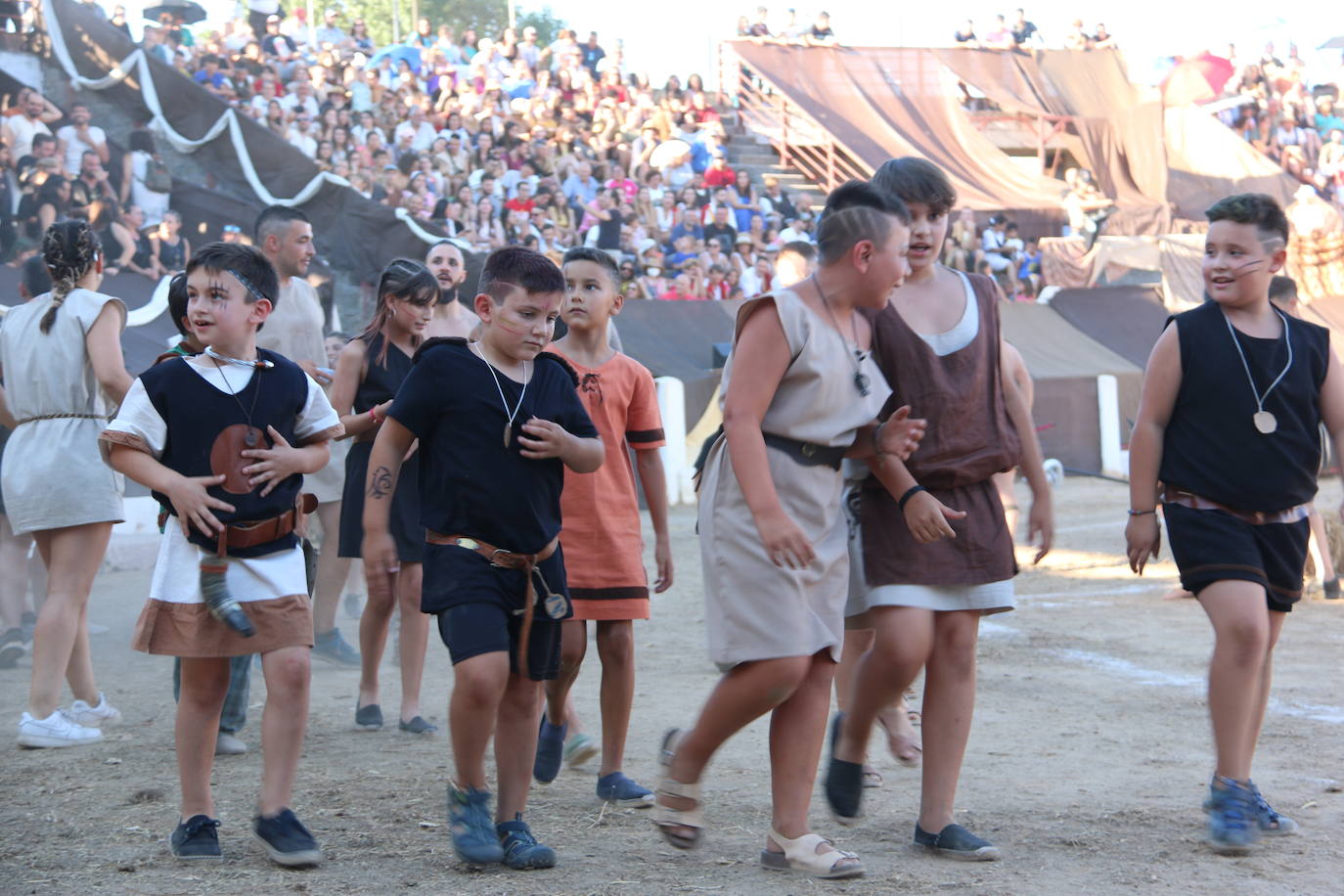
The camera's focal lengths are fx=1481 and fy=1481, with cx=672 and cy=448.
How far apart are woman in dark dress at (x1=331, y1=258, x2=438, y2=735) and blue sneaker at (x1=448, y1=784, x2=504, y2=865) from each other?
1.84m

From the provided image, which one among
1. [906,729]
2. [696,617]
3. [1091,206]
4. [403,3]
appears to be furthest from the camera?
[403,3]

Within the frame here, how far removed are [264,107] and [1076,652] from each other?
13613 mm

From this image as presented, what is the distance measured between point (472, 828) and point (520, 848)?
0.13 meters

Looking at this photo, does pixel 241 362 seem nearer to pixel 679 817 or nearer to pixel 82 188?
pixel 679 817

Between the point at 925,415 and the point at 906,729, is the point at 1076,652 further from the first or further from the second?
the point at 925,415

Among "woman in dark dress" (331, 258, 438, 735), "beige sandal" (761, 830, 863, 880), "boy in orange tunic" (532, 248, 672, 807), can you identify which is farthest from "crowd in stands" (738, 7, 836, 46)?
"beige sandal" (761, 830, 863, 880)

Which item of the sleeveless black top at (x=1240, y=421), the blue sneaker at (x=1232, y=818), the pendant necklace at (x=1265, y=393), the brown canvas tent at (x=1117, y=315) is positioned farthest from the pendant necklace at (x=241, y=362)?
the brown canvas tent at (x=1117, y=315)

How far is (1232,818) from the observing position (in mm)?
3889

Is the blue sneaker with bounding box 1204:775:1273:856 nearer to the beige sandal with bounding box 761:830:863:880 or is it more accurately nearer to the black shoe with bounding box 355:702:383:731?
the beige sandal with bounding box 761:830:863:880

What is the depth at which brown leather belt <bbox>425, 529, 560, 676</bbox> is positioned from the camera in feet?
12.0

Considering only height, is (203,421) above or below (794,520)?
above

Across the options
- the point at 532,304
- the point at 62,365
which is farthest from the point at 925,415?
the point at 62,365

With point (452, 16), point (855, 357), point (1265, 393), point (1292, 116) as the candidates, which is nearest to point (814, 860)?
point (855, 357)

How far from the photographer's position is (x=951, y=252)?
75.5 feet
